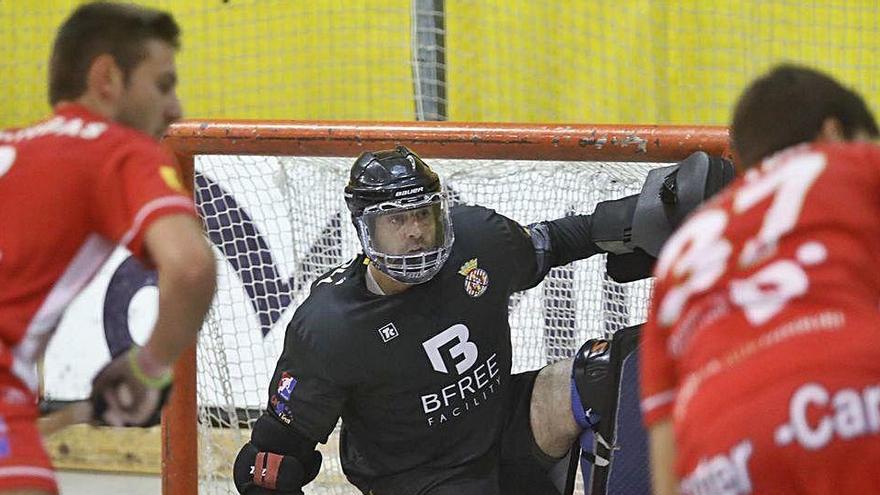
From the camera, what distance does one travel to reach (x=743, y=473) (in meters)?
1.89

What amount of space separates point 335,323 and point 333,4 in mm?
2164

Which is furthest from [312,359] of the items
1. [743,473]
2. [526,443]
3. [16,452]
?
[743,473]

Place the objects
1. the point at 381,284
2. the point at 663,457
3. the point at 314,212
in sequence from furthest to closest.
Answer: the point at 314,212 → the point at 381,284 → the point at 663,457

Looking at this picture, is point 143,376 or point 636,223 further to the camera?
point 636,223

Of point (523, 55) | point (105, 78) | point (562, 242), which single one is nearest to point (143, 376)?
point (105, 78)

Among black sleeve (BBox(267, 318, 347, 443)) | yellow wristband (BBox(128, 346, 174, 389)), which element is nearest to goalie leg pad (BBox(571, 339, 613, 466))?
black sleeve (BBox(267, 318, 347, 443))

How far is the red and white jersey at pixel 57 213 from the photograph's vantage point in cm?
211

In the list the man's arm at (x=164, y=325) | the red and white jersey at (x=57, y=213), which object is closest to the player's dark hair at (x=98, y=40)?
the red and white jersey at (x=57, y=213)

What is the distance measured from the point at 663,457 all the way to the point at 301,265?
2232mm

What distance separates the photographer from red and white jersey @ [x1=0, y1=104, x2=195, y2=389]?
2.11 m

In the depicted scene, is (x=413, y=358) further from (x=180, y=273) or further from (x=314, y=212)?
(x=180, y=273)

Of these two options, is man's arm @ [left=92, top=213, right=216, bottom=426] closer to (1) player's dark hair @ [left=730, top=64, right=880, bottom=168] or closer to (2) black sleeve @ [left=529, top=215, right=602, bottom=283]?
(1) player's dark hair @ [left=730, top=64, right=880, bottom=168]

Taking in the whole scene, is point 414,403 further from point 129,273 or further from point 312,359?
point 129,273

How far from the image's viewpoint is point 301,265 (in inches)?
162
